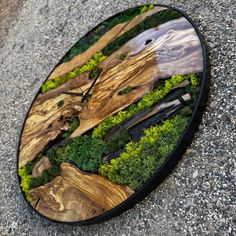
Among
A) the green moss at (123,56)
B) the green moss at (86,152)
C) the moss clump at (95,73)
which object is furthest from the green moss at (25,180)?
the green moss at (123,56)

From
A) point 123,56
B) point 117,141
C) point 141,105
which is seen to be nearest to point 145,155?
point 117,141

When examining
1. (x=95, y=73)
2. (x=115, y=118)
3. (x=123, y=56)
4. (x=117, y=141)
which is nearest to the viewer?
(x=117, y=141)

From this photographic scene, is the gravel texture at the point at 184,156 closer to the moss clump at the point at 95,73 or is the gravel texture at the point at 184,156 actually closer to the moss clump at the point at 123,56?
the moss clump at the point at 123,56

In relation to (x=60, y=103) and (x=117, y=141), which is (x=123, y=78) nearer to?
(x=117, y=141)

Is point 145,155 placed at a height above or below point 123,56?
below

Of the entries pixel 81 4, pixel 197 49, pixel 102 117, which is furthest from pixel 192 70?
pixel 81 4

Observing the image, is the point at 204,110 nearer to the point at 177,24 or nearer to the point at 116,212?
the point at 177,24

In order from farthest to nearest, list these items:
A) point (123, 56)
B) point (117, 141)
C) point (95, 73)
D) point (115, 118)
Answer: point (95, 73), point (123, 56), point (115, 118), point (117, 141)

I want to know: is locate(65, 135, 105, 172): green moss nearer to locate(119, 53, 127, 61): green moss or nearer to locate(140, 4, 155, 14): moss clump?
locate(119, 53, 127, 61): green moss
